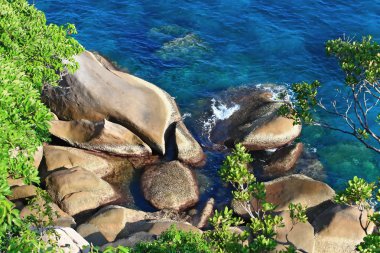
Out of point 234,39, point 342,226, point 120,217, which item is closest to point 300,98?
point 342,226

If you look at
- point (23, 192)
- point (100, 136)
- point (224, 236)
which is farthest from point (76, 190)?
point (224, 236)

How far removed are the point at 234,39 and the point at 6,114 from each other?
2602 centimetres

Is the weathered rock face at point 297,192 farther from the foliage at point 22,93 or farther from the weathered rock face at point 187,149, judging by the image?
the foliage at point 22,93

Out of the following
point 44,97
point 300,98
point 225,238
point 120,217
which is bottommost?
point 120,217

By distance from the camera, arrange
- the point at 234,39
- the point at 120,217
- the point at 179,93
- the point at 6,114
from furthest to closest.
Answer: the point at 234,39 < the point at 179,93 < the point at 120,217 < the point at 6,114

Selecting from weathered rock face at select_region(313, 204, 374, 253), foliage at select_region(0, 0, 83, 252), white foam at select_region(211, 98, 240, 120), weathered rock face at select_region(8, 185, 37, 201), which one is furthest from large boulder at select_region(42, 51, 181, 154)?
weathered rock face at select_region(313, 204, 374, 253)

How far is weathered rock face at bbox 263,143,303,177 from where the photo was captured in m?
25.9

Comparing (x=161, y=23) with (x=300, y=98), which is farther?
(x=161, y=23)

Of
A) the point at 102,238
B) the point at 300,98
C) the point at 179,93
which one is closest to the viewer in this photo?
the point at 300,98

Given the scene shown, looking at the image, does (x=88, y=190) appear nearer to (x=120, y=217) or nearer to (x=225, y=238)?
(x=120, y=217)

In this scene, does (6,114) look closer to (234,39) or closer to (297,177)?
(297,177)

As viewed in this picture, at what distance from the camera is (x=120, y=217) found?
21469 mm

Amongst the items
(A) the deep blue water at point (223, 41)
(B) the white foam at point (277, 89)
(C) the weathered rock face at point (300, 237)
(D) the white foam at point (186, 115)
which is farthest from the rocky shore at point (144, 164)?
(A) the deep blue water at point (223, 41)

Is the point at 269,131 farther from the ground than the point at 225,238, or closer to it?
closer to it
